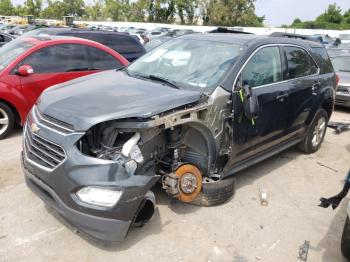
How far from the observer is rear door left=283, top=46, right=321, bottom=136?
5.04 meters

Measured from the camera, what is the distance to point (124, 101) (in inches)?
133

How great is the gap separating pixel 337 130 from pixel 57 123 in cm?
630

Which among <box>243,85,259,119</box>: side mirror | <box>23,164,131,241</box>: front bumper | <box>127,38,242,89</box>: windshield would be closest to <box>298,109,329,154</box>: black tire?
<box>243,85,259,119</box>: side mirror

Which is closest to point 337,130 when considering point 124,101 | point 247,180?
point 247,180

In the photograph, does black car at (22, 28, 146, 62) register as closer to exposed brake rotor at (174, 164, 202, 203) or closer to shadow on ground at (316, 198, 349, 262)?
exposed brake rotor at (174, 164, 202, 203)

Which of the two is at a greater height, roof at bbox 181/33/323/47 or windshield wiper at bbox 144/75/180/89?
roof at bbox 181/33/323/47

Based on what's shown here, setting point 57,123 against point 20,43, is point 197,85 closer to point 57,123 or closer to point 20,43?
Result: point 57,123

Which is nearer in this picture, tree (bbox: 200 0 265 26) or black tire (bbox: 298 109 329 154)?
black tire (bbox: 298 109 329 154)

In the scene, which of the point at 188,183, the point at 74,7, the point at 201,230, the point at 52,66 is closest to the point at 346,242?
the point at 201,230

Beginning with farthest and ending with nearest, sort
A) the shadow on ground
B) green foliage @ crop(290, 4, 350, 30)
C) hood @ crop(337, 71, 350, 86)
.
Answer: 1. green foliage @ crop(290, 4, 350, 30)
2. hood @ crop(337, 71, 350, 86)
3. the shadow on ground

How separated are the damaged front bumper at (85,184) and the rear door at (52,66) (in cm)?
A: 326

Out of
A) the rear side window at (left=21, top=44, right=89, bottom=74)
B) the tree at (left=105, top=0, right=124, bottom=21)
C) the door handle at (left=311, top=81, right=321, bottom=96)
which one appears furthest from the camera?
the tree at (left=105, top=0, right=124, bottom=21)

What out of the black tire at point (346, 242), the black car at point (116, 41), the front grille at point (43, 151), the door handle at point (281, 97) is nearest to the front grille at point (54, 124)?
the front grille at point (43, 151)

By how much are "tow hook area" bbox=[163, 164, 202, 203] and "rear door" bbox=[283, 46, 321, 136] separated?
1.92 metres
